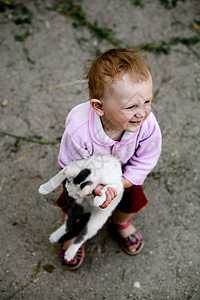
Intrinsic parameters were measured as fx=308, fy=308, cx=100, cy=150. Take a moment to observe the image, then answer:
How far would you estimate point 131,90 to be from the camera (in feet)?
2.84

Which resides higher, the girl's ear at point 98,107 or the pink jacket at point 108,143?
the girl's ear at point 98,107

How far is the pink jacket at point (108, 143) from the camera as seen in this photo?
1.00 meters

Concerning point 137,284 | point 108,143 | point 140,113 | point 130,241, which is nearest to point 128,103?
point 140,113

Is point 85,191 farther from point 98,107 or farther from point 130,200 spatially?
point 130,200

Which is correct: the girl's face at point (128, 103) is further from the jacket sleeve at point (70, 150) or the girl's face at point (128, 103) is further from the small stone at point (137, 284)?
the small stone at point (137, 284)

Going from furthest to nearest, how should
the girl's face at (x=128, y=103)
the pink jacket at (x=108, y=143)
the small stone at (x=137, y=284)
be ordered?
the small stone at (x=137, y=284) → the pink jacket at (x=108, y=143) → the girl's face at (x=128, y=103)

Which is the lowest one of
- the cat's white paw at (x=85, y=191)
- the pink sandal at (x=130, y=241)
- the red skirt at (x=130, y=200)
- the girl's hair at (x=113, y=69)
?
the pink sandal at (x=130, y=241)

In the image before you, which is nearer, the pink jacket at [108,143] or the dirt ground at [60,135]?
the pink jacket at [108,143]

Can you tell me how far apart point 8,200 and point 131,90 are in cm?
93

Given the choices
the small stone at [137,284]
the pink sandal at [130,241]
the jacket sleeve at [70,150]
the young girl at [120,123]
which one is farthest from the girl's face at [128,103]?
the small stone at [137,284]

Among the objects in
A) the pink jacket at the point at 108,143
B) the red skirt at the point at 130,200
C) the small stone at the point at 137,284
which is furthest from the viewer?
the small stone at the point at 137,284

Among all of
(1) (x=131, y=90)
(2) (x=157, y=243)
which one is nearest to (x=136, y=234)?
(2) (x=157, y=243)

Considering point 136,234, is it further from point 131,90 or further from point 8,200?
point 131,90

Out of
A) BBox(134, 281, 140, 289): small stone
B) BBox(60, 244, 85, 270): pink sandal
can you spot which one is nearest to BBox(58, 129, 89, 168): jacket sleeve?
BBox(60, 244, 85, 270): pink sandal
